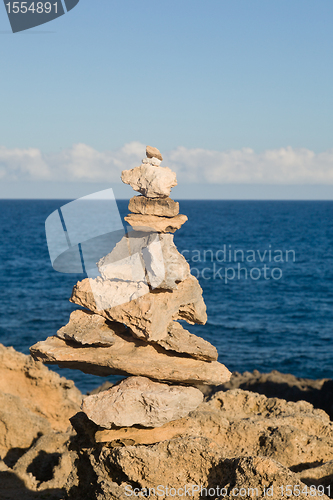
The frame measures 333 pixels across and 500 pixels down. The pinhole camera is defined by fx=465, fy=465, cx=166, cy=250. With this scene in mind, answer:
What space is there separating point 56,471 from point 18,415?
2561mm

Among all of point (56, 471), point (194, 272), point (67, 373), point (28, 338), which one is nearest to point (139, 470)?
point (56, 471)

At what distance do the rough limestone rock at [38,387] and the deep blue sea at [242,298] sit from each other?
10024 mm

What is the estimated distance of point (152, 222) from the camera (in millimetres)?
9273

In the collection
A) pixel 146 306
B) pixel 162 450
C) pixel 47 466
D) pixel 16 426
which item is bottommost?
pixel 47 466

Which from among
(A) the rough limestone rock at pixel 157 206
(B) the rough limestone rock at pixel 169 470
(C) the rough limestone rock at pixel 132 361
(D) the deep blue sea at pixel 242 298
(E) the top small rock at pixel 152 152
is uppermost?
(E) the top small rock at pixel 152 152

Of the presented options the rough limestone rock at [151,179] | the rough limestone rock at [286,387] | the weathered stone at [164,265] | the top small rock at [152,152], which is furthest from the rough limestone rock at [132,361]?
the rough limestone rock at [286,387]

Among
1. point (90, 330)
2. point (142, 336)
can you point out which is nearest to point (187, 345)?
point (142, 336)

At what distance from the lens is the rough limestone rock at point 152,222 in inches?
364

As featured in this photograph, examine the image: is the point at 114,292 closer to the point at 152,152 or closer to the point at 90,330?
the point at 90,330

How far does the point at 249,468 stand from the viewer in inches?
282

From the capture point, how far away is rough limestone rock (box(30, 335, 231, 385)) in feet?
28.3

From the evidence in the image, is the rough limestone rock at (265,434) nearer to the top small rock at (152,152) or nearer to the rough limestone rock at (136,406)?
the rough limestone rock at (136,406)

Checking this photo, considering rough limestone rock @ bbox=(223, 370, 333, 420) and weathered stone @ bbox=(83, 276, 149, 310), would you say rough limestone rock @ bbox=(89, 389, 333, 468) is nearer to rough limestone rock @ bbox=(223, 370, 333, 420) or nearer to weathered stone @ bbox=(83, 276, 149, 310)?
weathered stone @ bbox=(83, 276, 149, 310)

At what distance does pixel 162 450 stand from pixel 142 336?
6.62ft
